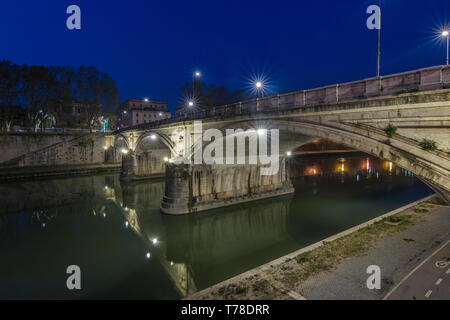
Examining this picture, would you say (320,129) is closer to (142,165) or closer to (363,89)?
(363,89)

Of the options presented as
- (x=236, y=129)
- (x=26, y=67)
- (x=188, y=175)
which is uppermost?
(x=26, y=67)

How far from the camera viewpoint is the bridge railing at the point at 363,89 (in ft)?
19.1

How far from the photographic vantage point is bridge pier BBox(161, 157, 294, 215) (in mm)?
15930

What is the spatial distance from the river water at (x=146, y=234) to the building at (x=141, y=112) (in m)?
52.0

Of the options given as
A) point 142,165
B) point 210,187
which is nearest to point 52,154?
point 142,165

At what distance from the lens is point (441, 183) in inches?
227

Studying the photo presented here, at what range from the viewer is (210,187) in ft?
55.7

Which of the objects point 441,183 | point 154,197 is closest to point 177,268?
point 441,183

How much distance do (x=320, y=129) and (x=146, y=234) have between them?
1170 cm

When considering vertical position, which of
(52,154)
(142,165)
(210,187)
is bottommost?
(210,187)
